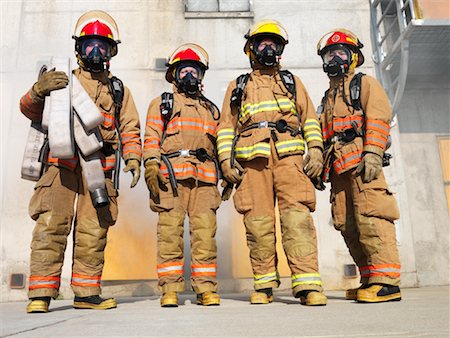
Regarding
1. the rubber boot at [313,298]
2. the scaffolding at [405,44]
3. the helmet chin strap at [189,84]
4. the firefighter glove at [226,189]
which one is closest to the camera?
the rubber boot at [313,298]

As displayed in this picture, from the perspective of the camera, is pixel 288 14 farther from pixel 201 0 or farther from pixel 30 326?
pixel 30 326

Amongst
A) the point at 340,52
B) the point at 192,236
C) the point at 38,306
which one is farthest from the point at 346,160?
the point at 38,306

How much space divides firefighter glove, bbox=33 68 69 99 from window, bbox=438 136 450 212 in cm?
490

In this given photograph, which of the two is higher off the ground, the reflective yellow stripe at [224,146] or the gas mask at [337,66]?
the gas mask at [337,66]

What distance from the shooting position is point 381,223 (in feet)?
8.45

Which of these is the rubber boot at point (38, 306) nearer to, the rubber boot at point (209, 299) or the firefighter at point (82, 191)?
the firefighter at point (82, 191)

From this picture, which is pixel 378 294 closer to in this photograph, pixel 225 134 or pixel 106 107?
pixel 225 134

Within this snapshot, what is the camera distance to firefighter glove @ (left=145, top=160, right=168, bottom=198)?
8.97 feet

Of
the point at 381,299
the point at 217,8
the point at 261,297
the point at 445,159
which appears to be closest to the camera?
the point at 381,299

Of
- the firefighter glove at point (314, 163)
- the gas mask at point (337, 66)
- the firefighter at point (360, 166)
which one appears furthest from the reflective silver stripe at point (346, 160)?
the gas mask at point (337, 66)

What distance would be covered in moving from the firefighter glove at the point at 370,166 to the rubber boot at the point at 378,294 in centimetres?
69

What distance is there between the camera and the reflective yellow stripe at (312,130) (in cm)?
285

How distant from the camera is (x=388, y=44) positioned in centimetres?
537

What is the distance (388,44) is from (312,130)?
3312mm
